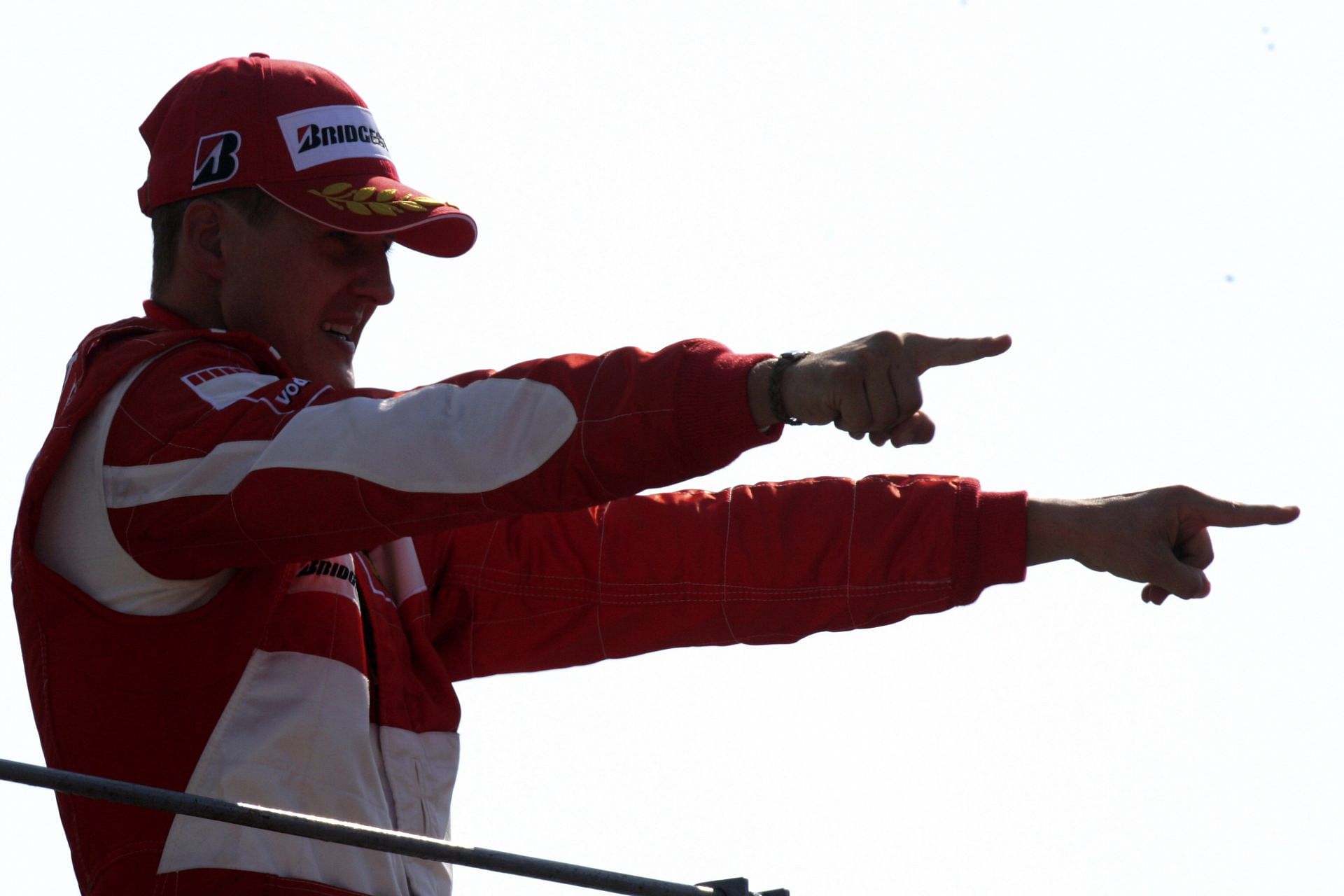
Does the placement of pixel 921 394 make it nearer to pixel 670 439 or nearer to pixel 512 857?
pixel 670 439

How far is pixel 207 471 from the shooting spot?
297 cm

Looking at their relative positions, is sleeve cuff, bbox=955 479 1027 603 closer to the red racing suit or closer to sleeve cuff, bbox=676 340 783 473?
the red racing suit

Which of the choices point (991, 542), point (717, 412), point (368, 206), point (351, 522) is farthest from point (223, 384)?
point (991, 542)

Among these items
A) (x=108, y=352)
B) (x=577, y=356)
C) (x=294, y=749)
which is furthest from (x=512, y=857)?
(x=108, y=352)

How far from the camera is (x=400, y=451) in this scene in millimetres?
2846

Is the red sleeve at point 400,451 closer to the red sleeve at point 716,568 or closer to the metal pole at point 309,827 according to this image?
the metal pole at point 309,827

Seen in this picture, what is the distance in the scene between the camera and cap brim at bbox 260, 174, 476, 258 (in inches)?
143

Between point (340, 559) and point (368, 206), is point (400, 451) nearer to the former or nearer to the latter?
point (340, 559)

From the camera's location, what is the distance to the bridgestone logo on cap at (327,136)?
3.70 metres

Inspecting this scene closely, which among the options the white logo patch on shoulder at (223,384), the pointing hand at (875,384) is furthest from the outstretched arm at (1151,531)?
the white logo patch on shoulder at (223,384)

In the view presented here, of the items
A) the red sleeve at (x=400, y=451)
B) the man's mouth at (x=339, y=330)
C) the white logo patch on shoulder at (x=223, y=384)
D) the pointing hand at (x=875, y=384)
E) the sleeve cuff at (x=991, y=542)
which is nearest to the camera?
the pointing hand at (x=875, y=384)

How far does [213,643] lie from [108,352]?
59cm

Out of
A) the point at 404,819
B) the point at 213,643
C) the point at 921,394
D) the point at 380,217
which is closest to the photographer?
the point at 921,394

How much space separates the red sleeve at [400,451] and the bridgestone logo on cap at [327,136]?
75cm
